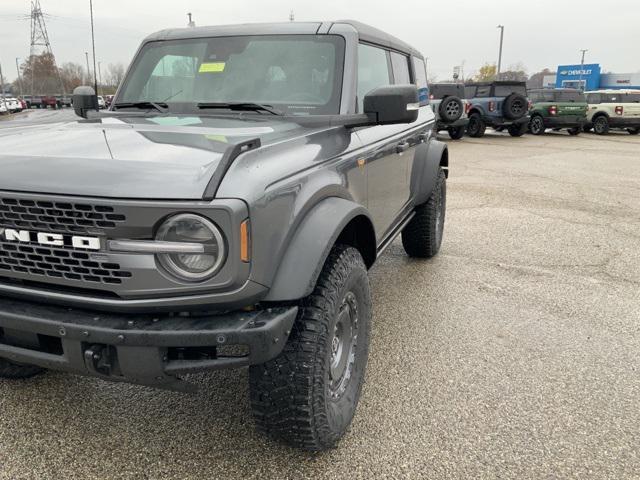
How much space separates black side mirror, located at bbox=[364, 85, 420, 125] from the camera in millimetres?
2686

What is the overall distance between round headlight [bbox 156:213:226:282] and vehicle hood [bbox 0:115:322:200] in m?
0.10

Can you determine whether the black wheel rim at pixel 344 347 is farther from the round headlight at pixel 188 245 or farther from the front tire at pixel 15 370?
the front tire at pixel 15 370

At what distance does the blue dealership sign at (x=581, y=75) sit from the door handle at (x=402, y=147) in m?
57.9

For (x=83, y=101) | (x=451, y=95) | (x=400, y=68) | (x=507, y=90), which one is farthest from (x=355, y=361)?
(x=507, y=90)

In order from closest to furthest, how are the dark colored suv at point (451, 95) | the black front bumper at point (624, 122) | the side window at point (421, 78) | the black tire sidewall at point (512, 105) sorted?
1. the side window at point (421, 78)
2. the dark colored suv at point (451, 95)
3. the black tire sidewall at point (512, 105)
4. the black front bumper at point (624, 122)

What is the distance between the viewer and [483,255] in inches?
216

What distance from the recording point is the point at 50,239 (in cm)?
189

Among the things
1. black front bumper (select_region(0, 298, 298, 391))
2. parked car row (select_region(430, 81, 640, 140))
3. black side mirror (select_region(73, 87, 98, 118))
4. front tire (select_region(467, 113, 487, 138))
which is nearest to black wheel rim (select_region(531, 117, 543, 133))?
parked car row (select_region(430, 81, 640, 140))

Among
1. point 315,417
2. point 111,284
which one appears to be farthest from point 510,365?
point 111,284

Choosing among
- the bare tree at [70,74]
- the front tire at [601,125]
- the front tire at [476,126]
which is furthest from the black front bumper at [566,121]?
the bare tree at [70,74]

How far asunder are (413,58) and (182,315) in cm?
368

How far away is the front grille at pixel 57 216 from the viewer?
1.81m

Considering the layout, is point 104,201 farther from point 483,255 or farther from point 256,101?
point 483,255

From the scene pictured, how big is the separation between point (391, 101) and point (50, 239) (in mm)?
1643
